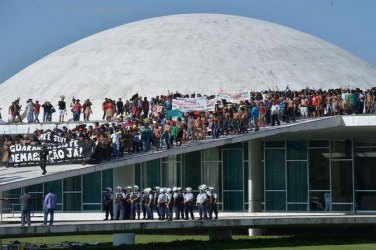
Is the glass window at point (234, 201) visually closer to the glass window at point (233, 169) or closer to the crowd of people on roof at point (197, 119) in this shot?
the glass window at point (233, 169)

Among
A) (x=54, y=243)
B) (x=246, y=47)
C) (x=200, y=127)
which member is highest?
(x=246, y=47)

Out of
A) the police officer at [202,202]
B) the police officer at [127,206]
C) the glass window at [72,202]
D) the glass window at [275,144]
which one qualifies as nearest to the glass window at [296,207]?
the glass window at [275,144]

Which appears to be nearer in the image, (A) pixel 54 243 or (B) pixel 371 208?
(A) pixel 54 243

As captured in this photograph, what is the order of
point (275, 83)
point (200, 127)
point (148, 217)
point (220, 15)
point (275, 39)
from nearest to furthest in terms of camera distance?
point (148, 217) < point (200, 127) < point (275, 83) < point (275, 39) < point (220, 15)

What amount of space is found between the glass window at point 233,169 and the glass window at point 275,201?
4.24 feet

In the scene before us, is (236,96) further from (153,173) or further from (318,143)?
(153,173)

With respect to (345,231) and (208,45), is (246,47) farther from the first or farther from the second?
(345,231)

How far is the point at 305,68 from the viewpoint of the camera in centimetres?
6831

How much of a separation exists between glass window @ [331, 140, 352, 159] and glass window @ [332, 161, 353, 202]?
0.86 feet

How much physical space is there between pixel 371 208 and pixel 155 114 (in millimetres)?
10335

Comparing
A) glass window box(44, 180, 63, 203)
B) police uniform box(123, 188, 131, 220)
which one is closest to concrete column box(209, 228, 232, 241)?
police uniform box(123, 188, 131, 220)

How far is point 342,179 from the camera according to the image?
60094mm

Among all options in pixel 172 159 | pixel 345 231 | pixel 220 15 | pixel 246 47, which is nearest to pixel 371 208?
pixel 345 231

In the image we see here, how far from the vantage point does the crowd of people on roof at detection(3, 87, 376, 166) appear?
52.8 m
